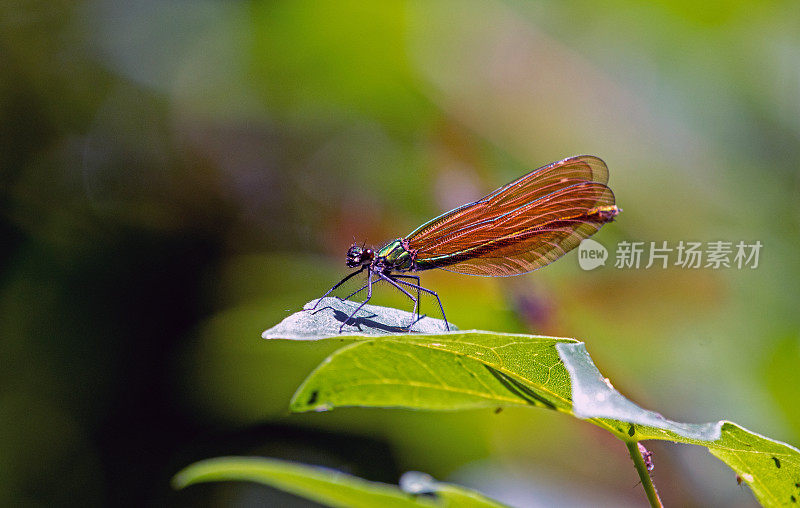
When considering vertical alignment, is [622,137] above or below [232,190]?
above

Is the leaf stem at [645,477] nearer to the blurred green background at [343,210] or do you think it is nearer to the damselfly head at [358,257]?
the damselfly head at [358,257]

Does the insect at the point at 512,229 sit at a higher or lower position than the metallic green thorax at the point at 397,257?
higher

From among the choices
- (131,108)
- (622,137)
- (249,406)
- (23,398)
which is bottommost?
(23,398)

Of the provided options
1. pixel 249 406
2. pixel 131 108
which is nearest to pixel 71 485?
pixel 249 406

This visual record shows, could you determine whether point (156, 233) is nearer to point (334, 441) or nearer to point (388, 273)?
point (334, 441)

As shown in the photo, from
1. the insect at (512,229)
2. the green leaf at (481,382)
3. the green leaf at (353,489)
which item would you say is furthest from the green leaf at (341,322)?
the insect at (512,229)

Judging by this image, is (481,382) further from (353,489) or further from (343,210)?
(343,210)

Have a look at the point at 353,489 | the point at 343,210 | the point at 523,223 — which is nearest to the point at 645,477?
the point at 353,489

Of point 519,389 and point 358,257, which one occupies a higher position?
point 358,257
